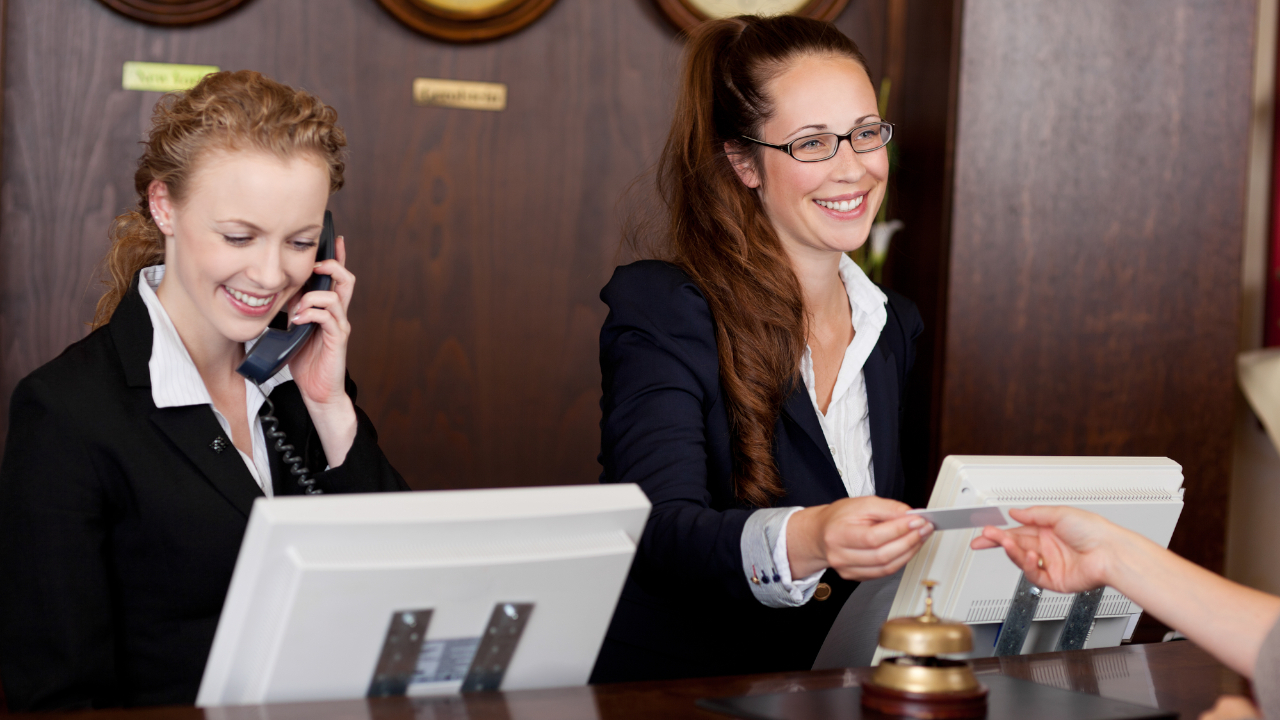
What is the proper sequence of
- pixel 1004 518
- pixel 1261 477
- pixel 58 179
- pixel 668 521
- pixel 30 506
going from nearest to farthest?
pixel 1004 518
pixel 30 506
pixel 668 521
pixel 58 179
pixel 1261 477

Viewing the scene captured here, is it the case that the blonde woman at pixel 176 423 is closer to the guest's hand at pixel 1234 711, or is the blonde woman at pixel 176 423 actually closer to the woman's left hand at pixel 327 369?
the woman's left hand at pixel 327 369

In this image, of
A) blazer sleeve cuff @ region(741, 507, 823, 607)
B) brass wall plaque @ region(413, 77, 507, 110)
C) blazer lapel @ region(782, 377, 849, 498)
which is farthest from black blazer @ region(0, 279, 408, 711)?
brass wall plaque @ region(413, 77, 507, 110)

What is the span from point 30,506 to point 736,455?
99cm

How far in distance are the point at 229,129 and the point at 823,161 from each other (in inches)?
36.8

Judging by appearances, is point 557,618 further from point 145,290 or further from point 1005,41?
point 1005,41

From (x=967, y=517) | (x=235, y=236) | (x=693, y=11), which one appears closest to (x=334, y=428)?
(x=235, y=236)

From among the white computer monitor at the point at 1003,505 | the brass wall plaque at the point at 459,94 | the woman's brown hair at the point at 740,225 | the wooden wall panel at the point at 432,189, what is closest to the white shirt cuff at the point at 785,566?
the white computer monitor at the point at 1003,505

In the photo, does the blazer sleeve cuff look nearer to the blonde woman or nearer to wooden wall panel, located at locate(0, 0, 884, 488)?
the blonde woman

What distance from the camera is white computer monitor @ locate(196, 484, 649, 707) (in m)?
1.01

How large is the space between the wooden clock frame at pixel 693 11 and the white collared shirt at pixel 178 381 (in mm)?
1791

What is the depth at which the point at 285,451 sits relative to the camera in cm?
171

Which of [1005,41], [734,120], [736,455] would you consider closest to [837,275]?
[734,120]

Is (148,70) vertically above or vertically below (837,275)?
above

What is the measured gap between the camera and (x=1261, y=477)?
327 centimetres
